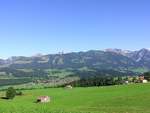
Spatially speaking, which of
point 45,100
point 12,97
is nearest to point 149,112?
point 45,100

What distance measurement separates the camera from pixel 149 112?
67125 mm

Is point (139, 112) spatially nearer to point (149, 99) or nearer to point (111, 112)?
point (111, 112)

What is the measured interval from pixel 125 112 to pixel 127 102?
74.8 feet

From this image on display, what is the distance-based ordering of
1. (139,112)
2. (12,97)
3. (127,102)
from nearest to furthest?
(139,112) < (127,102) < (12,97)

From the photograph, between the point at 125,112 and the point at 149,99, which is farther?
the point at 149,99

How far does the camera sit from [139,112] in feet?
220

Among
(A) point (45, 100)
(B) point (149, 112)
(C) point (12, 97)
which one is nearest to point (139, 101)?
(B) point (149, 112)

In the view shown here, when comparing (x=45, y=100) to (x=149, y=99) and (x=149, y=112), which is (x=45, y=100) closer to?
(x=149, y=99)

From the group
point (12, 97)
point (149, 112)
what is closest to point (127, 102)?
point (149, 112)

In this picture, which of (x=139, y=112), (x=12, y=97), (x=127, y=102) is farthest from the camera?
(x=12, y=97)

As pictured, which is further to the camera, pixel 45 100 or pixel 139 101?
pixel 45 100

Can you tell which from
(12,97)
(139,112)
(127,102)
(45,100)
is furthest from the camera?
(12,97)

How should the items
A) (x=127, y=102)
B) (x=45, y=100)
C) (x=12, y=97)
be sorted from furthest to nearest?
(x=12, y=97) → (x=45, y=100) → (x=127, y=102)

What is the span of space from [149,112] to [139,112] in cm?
184
